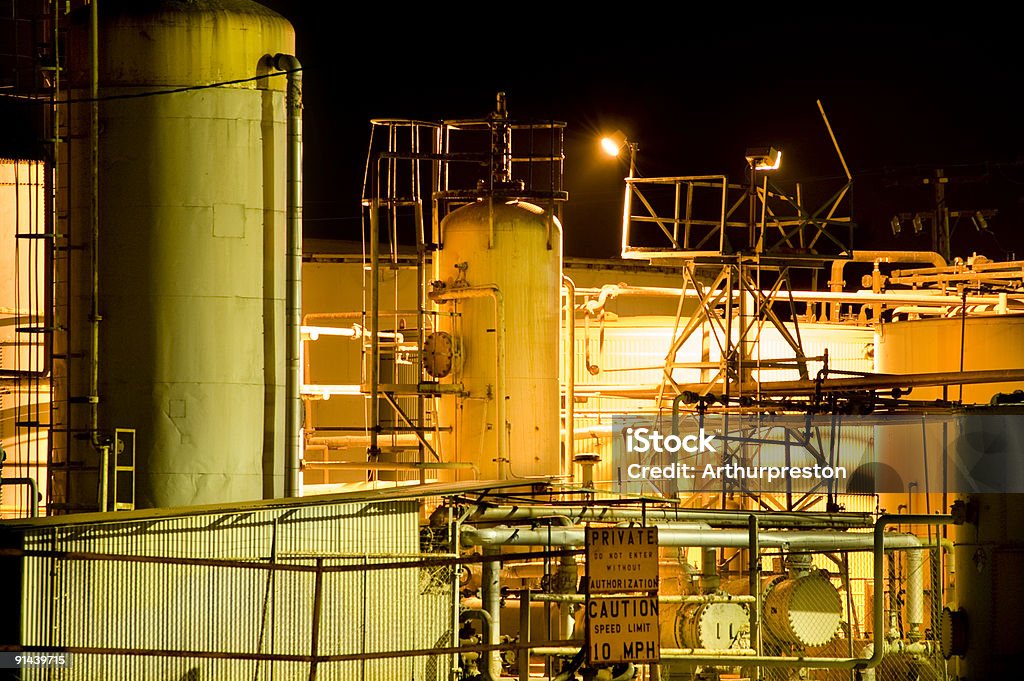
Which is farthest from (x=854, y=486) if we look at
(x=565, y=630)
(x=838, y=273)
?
(x=565, y=630)

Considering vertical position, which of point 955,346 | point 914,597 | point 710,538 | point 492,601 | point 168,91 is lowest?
point 914,597

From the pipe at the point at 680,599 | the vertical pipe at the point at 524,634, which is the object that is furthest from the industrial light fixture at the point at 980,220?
the vertical pipe at the point at 524,634

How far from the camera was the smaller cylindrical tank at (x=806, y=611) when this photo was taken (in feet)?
72.0

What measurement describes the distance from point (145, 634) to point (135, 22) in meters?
7.24

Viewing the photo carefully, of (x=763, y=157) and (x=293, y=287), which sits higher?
(x=763, y=157)

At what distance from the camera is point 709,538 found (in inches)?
823

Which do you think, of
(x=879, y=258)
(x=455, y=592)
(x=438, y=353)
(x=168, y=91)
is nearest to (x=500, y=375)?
(x=438, y=353)

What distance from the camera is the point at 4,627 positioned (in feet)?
47.1

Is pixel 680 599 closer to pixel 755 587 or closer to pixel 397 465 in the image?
pixel 755 587

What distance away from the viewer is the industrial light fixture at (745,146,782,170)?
2609cm

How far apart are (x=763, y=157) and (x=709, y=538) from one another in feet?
25.9

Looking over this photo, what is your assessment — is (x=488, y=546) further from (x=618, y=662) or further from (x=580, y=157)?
(x=580, y=157)

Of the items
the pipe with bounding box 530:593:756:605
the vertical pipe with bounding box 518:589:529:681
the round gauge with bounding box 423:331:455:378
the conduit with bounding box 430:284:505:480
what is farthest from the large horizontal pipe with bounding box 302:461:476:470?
the vertical pipe with bounding box 518:589:529:681

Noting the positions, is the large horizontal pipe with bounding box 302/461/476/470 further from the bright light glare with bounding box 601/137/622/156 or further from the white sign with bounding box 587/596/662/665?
the white sign with bounding box 587/596/662/665
